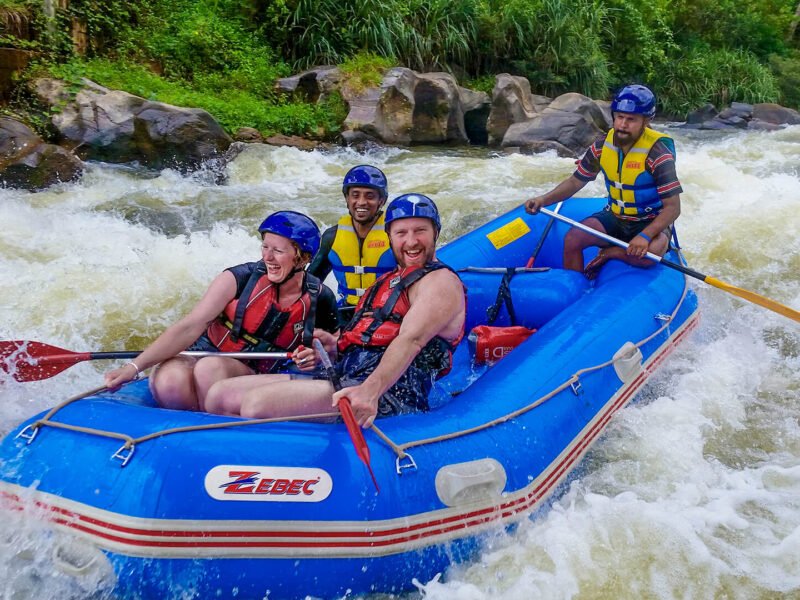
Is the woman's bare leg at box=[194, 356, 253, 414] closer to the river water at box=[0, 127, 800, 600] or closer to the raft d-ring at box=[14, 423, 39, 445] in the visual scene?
the raft d-ring at box=[14, 423, 39, 445]

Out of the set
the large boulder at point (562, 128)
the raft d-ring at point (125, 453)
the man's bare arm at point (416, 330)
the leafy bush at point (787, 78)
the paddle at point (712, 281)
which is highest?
the man's bare arm at point (416, 330)

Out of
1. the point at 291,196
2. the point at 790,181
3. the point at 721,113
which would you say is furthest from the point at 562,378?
the point at 721,113

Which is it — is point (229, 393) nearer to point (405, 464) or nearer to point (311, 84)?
point (405, 464)

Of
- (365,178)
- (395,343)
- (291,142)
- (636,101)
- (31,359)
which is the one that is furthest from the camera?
(291,142)

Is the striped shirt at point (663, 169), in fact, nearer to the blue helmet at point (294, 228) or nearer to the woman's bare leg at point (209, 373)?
the blue helmet at point (294, 228)

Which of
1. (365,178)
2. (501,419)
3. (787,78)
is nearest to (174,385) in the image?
(501,419)

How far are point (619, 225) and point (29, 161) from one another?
16.7 ft

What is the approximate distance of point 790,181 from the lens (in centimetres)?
779

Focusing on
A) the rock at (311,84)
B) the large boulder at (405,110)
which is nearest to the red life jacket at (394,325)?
the large boulder at (405,110)

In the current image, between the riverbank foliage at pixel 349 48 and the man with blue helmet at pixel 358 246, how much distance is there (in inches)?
224

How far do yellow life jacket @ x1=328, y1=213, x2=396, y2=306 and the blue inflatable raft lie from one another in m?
0.96

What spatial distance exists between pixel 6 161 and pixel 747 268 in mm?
6101

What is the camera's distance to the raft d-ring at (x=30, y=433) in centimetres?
229

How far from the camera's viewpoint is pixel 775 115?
1365 centimetres
